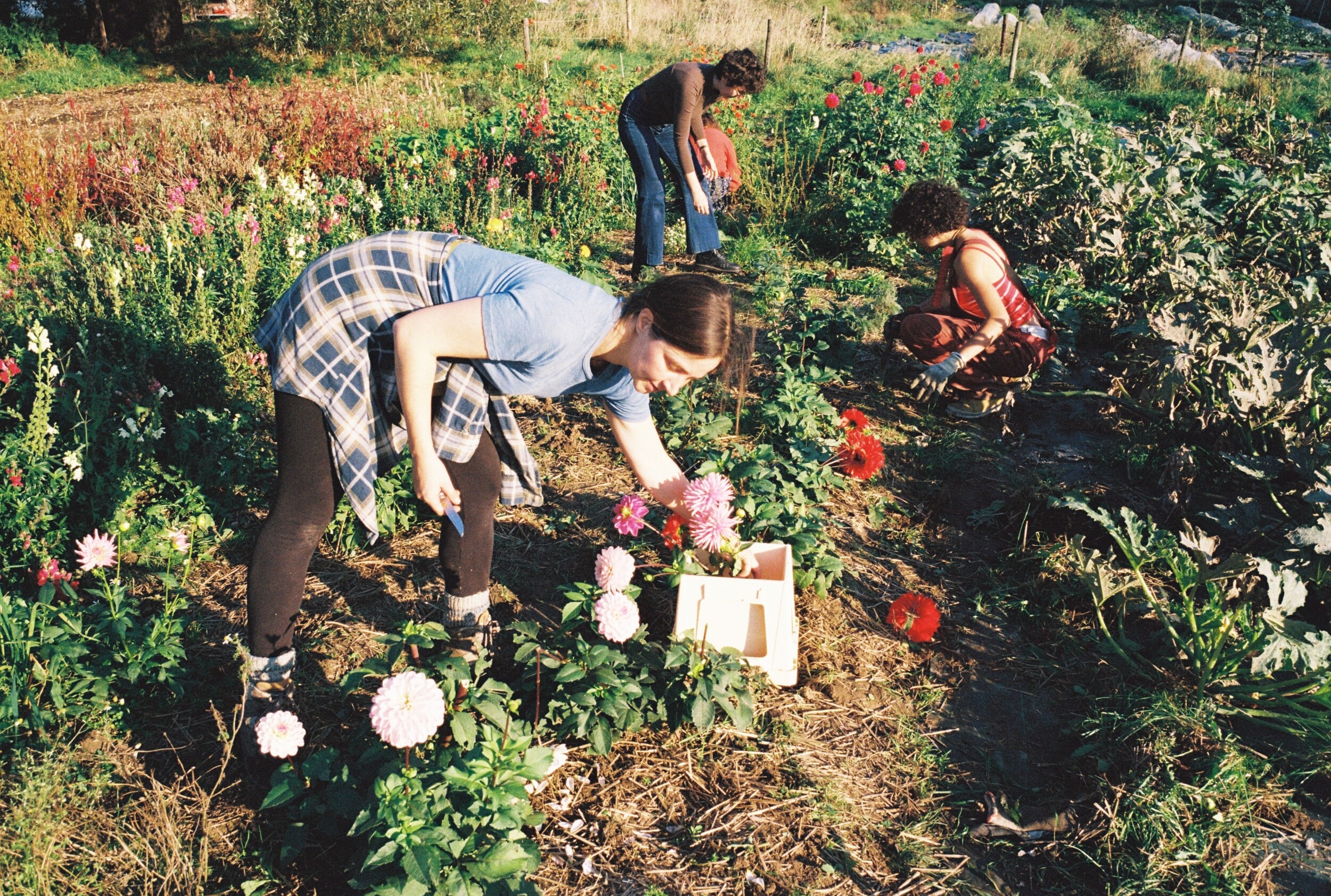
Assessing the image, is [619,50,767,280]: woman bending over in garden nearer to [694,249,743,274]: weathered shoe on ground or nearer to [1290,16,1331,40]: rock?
[694,249,743,274]: weathered shoe on ground

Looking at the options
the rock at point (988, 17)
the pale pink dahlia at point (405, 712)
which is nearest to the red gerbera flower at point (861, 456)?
the pale pink dahlia at point (405, 712)

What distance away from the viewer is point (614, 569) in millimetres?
2264

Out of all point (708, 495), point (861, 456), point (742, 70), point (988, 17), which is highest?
point (988, 17)

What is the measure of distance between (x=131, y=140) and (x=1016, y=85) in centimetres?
1183

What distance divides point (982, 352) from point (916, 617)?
6.20 ft

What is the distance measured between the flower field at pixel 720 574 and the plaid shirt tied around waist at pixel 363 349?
0.47 metres

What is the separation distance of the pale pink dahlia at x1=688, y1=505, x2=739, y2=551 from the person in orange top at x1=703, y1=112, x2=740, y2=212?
12.3 feet

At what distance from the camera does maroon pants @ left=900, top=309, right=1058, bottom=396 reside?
13.8 ft

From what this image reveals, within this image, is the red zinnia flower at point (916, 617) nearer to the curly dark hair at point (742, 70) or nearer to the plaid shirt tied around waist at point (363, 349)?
the plaid shirt tied around waist at point (363, 349)

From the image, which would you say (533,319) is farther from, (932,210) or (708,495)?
(932,210)

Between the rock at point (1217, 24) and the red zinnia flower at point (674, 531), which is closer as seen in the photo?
the red zinnia flower at point (674, 531)

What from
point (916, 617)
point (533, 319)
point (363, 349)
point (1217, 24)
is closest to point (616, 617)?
point (533, 319)

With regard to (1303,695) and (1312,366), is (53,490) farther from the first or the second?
(1312,366)

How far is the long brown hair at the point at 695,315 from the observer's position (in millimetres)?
1832
